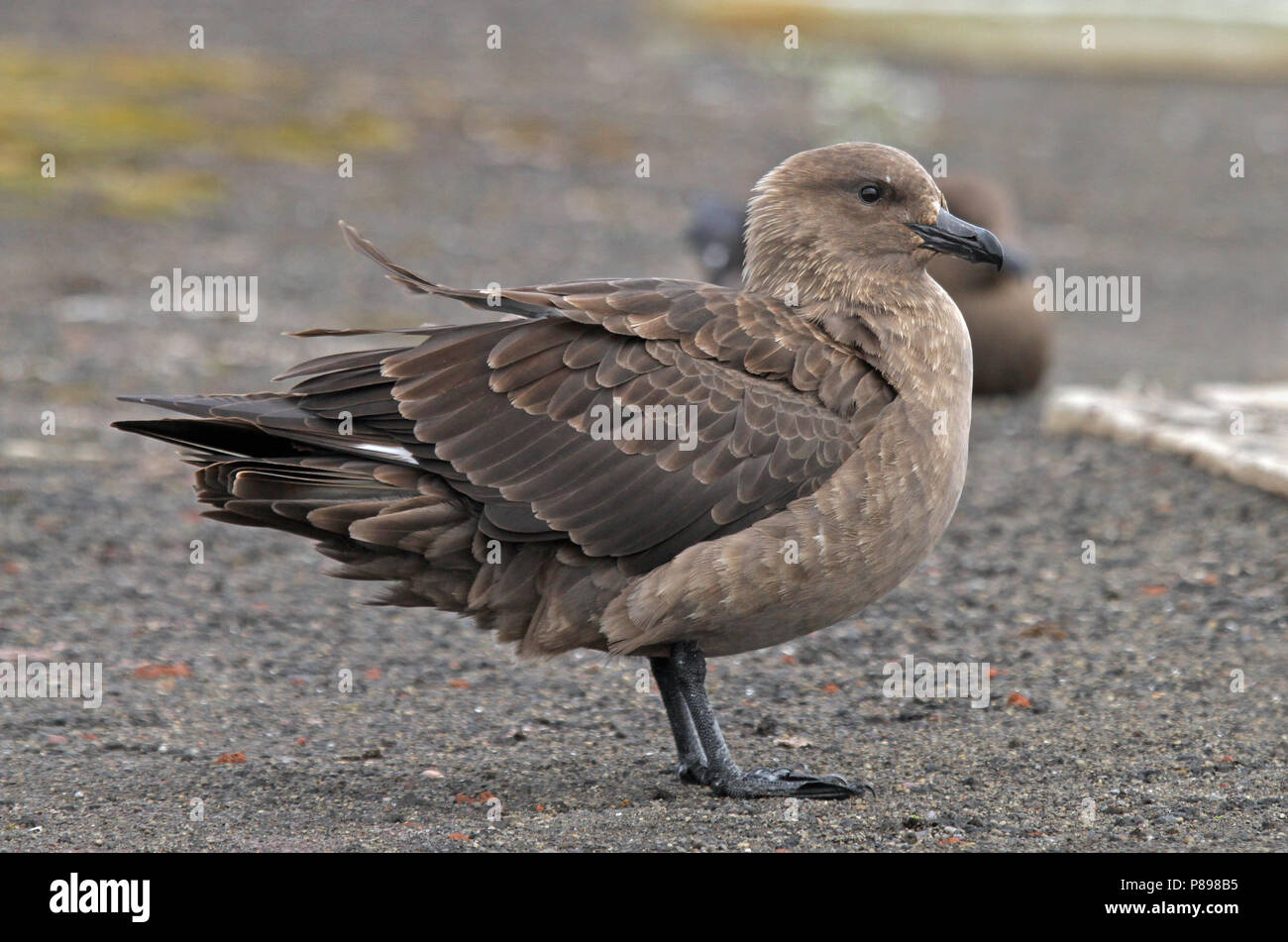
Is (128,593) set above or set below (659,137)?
below

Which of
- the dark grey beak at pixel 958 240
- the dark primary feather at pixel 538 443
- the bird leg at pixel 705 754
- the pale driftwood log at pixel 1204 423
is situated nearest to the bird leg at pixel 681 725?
the bird leg at pixel 705 754

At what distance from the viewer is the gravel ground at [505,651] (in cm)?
491

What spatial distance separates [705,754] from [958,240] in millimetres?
1763

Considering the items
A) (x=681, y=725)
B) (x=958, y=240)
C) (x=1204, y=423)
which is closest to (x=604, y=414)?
(x=681, y=725)

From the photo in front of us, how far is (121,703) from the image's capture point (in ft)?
19.5

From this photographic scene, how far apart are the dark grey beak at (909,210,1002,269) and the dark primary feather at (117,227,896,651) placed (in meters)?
0.49

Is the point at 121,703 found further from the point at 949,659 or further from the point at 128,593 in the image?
the point at 949,659

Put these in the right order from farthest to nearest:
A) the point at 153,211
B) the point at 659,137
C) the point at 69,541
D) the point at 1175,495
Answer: the point at 659,137, the point at 153,211, the point at 1175,495, the point at 69,541

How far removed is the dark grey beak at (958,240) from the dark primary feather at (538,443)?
49 centimetres

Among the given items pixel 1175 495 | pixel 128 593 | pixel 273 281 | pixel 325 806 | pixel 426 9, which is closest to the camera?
pixel 325 806

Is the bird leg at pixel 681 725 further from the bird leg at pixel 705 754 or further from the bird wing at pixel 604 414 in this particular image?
the bird wing at pixel 604 414

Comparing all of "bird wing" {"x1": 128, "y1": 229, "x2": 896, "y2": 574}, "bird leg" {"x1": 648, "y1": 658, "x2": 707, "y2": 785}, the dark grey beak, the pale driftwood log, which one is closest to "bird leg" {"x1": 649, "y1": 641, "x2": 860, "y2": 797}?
"bird leg" {"x1": 648, "y1": 658, "x2": 707, "y2": 785}

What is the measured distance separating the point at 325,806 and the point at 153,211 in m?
10.6
